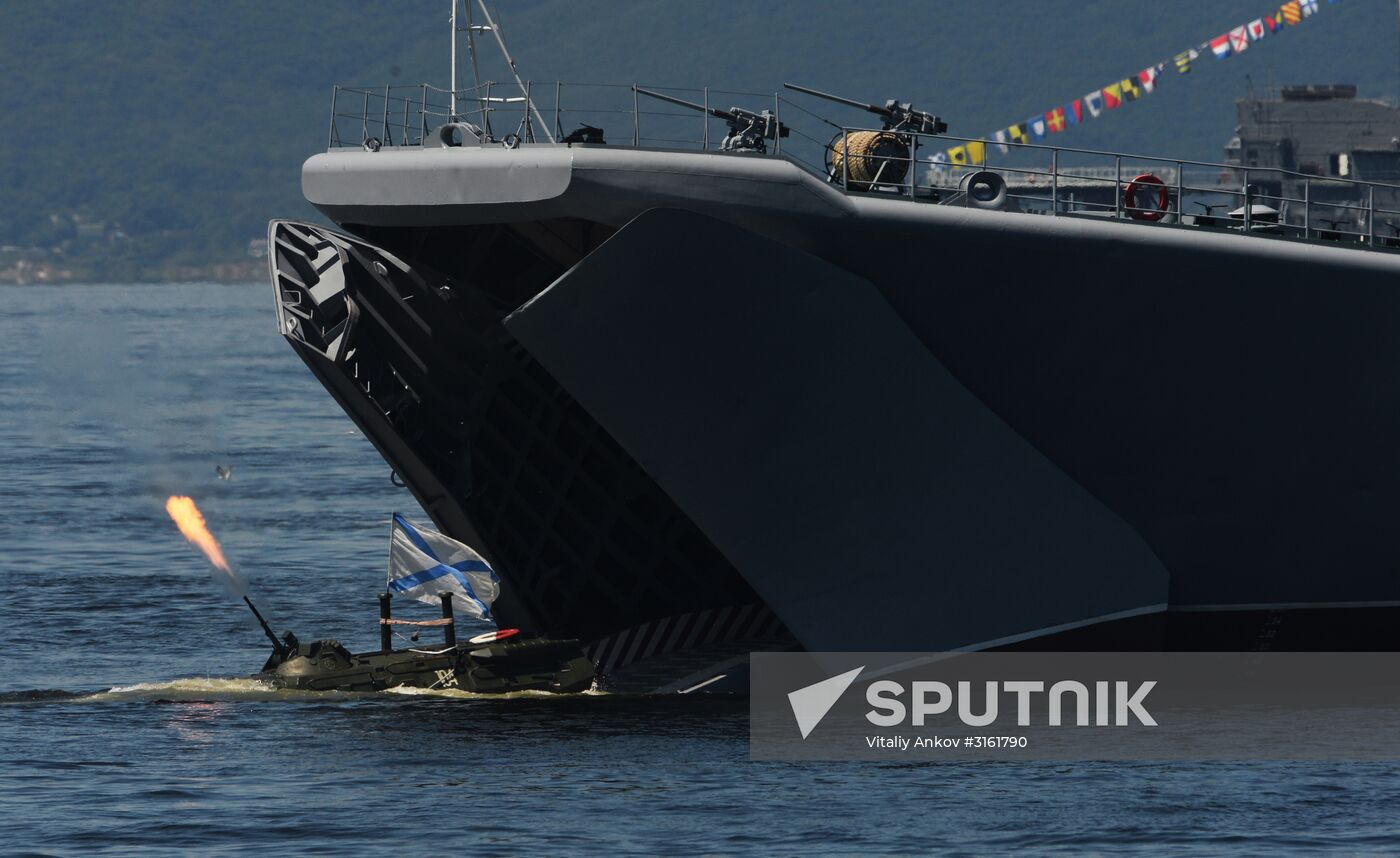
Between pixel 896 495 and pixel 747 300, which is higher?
pixel 747 300

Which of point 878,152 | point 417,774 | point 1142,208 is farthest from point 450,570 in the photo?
point 1142,208

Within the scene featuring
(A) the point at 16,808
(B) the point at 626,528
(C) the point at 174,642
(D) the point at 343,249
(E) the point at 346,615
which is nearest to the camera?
(A) the point at 16,808

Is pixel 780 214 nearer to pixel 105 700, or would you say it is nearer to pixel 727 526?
pixel 727 526

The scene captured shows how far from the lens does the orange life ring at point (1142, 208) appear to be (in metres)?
26.3

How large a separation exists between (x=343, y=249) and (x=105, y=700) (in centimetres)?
641

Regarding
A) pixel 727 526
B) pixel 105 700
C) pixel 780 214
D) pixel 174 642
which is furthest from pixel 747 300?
pixel 174 642

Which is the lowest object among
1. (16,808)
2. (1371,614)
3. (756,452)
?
(16,808)

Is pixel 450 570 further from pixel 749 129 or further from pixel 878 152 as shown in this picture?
pixel 878 152

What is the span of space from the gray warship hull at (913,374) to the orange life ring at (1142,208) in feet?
1.73

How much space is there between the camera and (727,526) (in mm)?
25312

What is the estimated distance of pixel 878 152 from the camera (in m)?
26.4

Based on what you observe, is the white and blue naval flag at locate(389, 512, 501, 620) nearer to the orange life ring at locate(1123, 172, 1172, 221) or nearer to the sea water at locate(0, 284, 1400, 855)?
the sea water at locate(0, 284, 1400, 855)

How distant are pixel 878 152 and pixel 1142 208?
3213 mm

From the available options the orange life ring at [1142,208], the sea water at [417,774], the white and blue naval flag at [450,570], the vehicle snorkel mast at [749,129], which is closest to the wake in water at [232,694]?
the sea water at [417,774]
